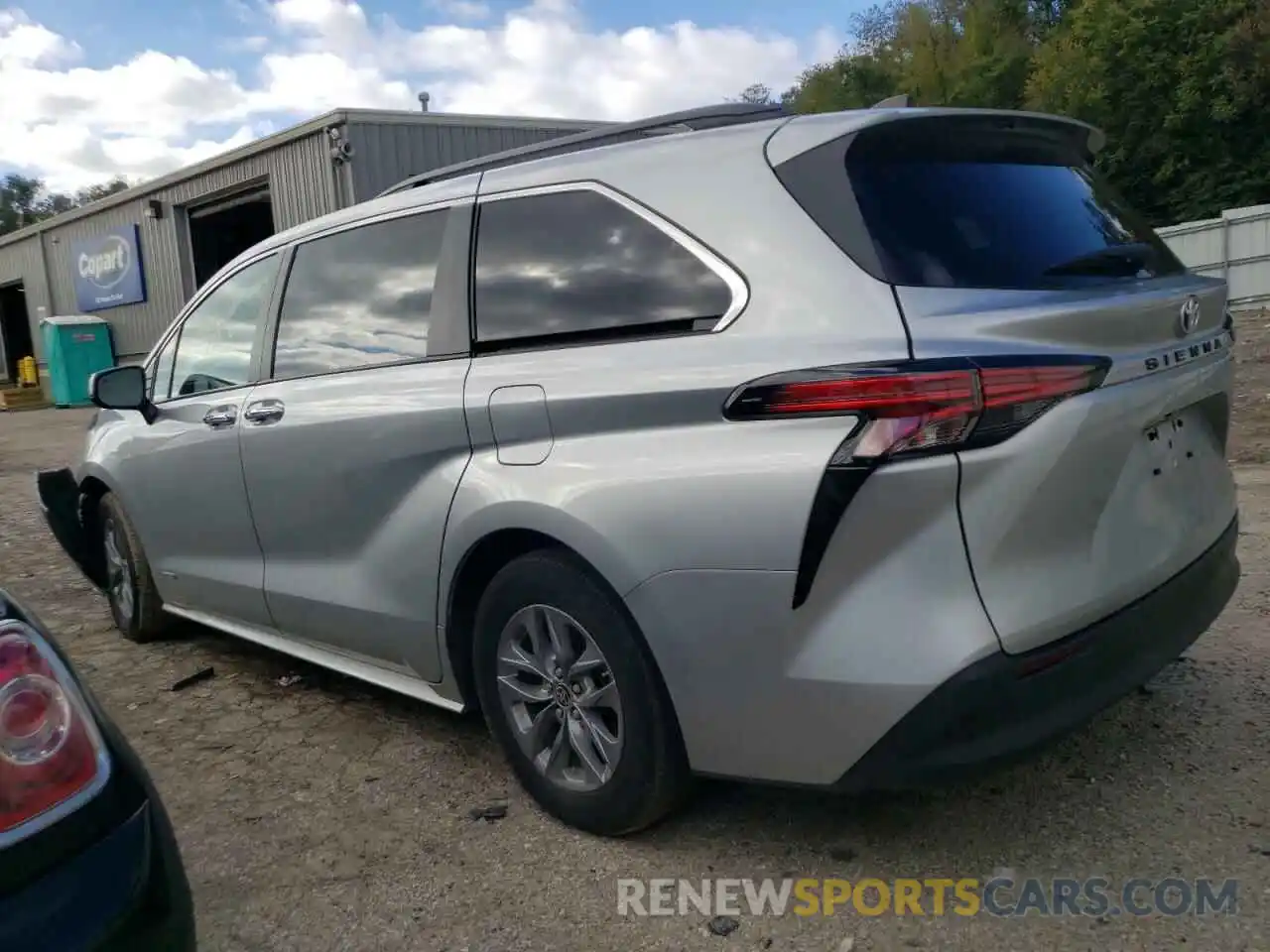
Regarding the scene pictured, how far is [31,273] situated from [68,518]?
26.1 m

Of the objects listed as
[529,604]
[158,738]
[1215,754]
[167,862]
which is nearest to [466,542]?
[529,604]

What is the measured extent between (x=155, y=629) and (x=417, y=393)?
2510 mm

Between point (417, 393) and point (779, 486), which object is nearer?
point (779, 486)

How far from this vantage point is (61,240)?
82.6ft

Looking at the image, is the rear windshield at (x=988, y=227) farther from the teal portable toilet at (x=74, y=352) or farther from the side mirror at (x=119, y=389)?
the teal portable toilet at (x=74, y=352)

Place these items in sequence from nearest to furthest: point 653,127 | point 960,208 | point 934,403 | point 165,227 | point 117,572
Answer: point 934,403, point 960,208, point 653,127, point 117,572, point 165,227

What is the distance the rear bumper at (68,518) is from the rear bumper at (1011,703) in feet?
13.7

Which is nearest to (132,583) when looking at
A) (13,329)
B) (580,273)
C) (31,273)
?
(580,273)

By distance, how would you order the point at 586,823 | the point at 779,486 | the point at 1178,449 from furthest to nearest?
the point at 586,823, the point at 1178,449, the point at 779,486

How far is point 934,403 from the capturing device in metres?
2.14

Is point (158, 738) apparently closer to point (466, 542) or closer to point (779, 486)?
point (466, 542)

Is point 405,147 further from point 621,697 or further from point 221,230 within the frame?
point 621,697

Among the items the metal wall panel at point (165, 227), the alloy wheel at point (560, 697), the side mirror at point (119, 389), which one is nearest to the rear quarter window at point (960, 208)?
the alloy wheel at point (560, 697)

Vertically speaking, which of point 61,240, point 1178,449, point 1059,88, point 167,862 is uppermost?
point 1059,88
